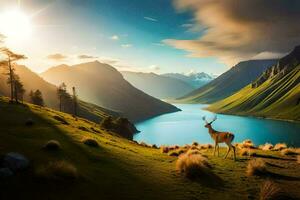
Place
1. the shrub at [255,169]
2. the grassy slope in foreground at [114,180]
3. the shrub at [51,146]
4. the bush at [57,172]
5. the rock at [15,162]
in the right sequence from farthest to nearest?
the shrub at [255,169] → the shrub at [51,146] → the rock at [15,162] → the bush at [57,172] → the grassy slope in foreground at [114,180]

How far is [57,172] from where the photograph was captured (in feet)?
51.7

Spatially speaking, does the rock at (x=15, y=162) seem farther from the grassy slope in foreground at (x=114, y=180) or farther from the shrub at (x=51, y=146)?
the shrub at (x=51, y=146)

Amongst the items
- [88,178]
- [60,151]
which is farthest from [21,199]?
[60,151]

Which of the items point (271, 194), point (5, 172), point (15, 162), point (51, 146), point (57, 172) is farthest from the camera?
point (51, 146)

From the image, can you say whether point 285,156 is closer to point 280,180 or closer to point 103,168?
point 280,180

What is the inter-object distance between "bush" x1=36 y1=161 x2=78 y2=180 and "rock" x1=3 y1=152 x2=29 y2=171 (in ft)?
3.31

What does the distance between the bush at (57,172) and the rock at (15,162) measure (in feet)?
3.31

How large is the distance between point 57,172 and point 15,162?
100 inches

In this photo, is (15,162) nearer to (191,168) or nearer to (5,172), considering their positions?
(5,172)

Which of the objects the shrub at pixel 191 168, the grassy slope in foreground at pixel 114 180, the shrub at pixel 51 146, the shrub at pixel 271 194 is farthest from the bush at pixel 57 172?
the shrub at pixel 271 194

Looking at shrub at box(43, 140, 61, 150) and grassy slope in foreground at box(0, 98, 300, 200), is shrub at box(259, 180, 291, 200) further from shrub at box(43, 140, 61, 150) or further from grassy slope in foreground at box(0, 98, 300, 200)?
shrub at box(43, 140, 61, 150)

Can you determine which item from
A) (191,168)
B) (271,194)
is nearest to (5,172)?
(191,168)

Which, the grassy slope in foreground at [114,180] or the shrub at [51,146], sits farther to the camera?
the shrub at [51,146]

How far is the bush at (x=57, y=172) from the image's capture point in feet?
50.4
